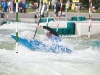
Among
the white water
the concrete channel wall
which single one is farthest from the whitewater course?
the concrete channel wall

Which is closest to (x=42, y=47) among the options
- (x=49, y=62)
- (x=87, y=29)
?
(x=49, y=62)

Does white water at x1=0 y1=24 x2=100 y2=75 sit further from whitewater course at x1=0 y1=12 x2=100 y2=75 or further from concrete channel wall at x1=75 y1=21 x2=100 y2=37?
concrete channel wall at x1=75 y1=21 x2=100 y2=37

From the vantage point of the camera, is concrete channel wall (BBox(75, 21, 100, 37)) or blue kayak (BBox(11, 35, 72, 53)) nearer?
blue kayak (BBox(11, 35, 72, 53))

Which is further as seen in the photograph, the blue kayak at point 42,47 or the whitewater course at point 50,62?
the blue kayak at point 42,47

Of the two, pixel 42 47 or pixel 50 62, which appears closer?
pixel 50 62

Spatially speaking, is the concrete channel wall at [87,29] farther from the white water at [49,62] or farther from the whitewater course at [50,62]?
the white water at [49,62]

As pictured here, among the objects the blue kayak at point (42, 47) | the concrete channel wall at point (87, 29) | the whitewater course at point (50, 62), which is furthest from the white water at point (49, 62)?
the concrete channel wall at point (87, 29)

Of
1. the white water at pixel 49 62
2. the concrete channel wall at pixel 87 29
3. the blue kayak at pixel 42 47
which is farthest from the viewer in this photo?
the concrete channel wall at pixel 87 29

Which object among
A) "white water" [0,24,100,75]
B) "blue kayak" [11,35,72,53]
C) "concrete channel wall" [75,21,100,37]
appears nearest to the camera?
"white water" [0,24,100,75]

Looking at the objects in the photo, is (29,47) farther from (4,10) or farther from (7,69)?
(4,10)

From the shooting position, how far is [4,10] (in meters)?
26.1

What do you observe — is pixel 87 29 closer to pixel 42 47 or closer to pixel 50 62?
pixel 42 47

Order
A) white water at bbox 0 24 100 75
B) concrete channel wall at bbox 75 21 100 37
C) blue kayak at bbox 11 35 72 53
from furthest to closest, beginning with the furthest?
concrete channel wall at bbox 75 21 100 37 < blue kayak at bbox 11 35 72 53 < white water at bbox 0 24 100 75

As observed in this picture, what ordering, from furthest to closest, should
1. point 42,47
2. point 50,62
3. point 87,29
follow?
point 87,29
point 42,47
point 50,62
